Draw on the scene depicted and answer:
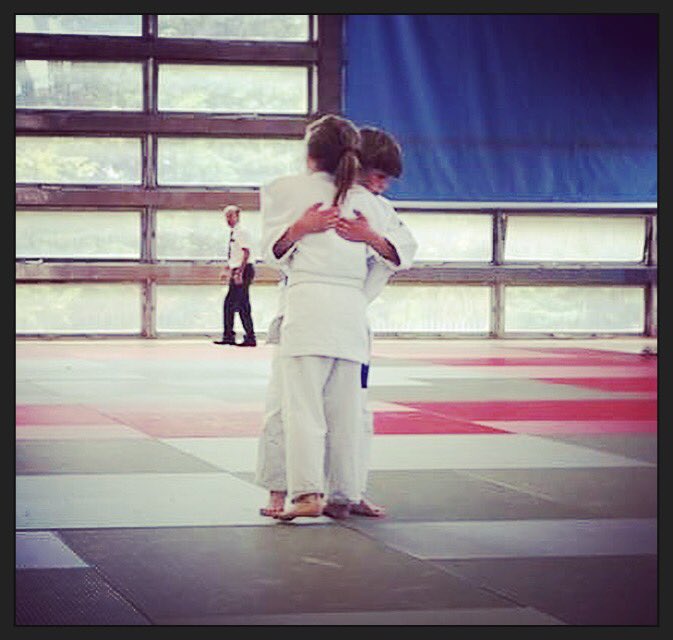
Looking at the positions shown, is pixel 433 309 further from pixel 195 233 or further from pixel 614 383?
pixel 614 383

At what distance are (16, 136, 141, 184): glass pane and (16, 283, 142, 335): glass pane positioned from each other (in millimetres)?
1813

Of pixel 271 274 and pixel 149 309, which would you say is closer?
pixel 149 309

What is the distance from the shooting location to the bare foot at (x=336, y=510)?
7516mm

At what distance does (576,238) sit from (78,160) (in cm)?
886

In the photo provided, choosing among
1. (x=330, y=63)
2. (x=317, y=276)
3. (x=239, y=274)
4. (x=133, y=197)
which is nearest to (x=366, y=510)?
→ (x=317, y=276)

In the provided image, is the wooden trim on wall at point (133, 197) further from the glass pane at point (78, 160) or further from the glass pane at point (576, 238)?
the glass pane at point (576, 238)

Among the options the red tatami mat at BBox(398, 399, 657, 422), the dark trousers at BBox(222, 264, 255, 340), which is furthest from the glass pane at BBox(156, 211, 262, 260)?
the red tatami mat at BBox(398, 399, 657, 422)

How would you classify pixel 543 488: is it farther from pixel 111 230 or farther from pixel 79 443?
pixel 111 230

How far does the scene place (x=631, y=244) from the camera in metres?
29.0

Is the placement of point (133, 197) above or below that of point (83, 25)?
below

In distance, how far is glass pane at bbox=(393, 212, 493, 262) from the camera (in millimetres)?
28312

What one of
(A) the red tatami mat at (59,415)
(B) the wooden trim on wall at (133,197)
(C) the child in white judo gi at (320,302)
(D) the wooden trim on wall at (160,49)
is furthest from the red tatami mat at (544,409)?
(D) the wooden trim on wall at (160,49)

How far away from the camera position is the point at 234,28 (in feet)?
89.7

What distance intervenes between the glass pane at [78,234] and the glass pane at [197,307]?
0.95 meters
